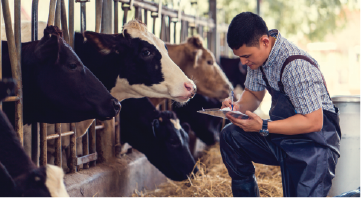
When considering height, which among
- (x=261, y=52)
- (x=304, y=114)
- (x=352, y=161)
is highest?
(x=261, y=52)

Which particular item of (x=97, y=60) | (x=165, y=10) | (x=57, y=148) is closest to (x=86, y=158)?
(x=57, y=148)

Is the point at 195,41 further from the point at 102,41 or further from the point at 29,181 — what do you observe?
the point at 29,181

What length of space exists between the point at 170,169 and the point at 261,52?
171 centimetres

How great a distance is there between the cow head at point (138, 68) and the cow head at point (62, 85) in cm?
79

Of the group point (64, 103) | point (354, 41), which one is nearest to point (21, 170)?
point (64, 103)

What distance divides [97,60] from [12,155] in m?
1.83

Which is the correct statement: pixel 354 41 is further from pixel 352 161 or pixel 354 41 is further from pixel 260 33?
pixel 260 33

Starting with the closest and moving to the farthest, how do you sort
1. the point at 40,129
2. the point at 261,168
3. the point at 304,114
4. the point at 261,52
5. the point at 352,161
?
the point at 304,114 < the point at 261,52 < the point at 40,129 < the point at 352,161 < the point at 261,168

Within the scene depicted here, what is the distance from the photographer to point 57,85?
95.2 inches

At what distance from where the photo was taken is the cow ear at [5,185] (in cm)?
137

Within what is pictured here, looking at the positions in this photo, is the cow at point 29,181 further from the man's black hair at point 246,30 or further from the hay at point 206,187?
the hay at point 206,187

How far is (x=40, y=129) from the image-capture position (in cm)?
284

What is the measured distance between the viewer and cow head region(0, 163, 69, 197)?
4.52 ft

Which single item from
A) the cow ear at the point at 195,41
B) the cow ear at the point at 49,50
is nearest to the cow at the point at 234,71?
the cow ear at the point at 195,41
